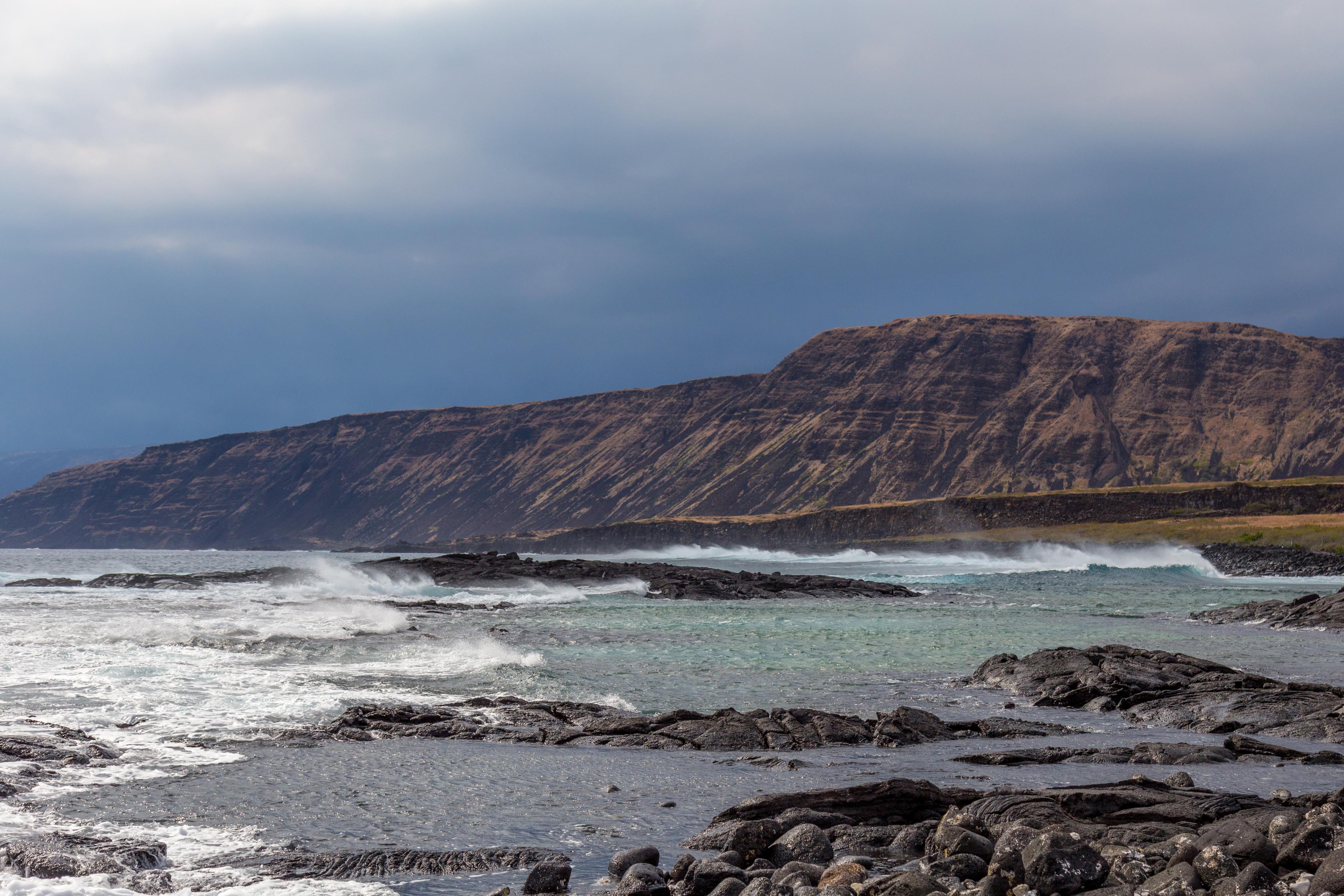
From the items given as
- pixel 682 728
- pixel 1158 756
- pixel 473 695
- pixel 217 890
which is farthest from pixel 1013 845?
pixel 473 695

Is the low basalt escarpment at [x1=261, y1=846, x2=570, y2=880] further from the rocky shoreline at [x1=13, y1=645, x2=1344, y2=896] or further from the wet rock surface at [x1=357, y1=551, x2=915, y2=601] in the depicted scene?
the wet rock surface at [x1=357, y1=551, x2=915, y2=601]

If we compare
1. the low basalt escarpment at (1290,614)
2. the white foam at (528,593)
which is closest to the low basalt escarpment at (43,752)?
the low basalt escarpment at (1290,614)

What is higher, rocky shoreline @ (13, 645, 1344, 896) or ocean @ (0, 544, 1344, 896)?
rocky shoreline @ (13, 645, 1344, 896)

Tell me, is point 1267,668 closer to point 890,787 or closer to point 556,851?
point 890,787

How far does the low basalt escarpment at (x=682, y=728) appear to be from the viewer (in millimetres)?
14086

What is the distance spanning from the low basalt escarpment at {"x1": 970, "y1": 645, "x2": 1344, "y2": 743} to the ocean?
88cm

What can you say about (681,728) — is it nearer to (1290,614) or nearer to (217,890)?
(217,890)

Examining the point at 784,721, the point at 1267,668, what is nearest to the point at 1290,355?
the point at 1267,668

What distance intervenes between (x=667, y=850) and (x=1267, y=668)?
64.2ft

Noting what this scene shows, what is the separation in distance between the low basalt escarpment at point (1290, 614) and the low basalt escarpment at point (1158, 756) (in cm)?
2301

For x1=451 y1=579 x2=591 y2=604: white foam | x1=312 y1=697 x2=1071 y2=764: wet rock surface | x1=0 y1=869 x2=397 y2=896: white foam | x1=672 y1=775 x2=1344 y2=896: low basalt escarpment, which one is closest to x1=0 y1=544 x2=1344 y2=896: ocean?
x1=0 y1=869 x2=397 y2=896: white foam

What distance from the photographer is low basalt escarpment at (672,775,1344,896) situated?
22.9 feet

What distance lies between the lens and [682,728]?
14.6m

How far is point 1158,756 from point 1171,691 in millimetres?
6026
